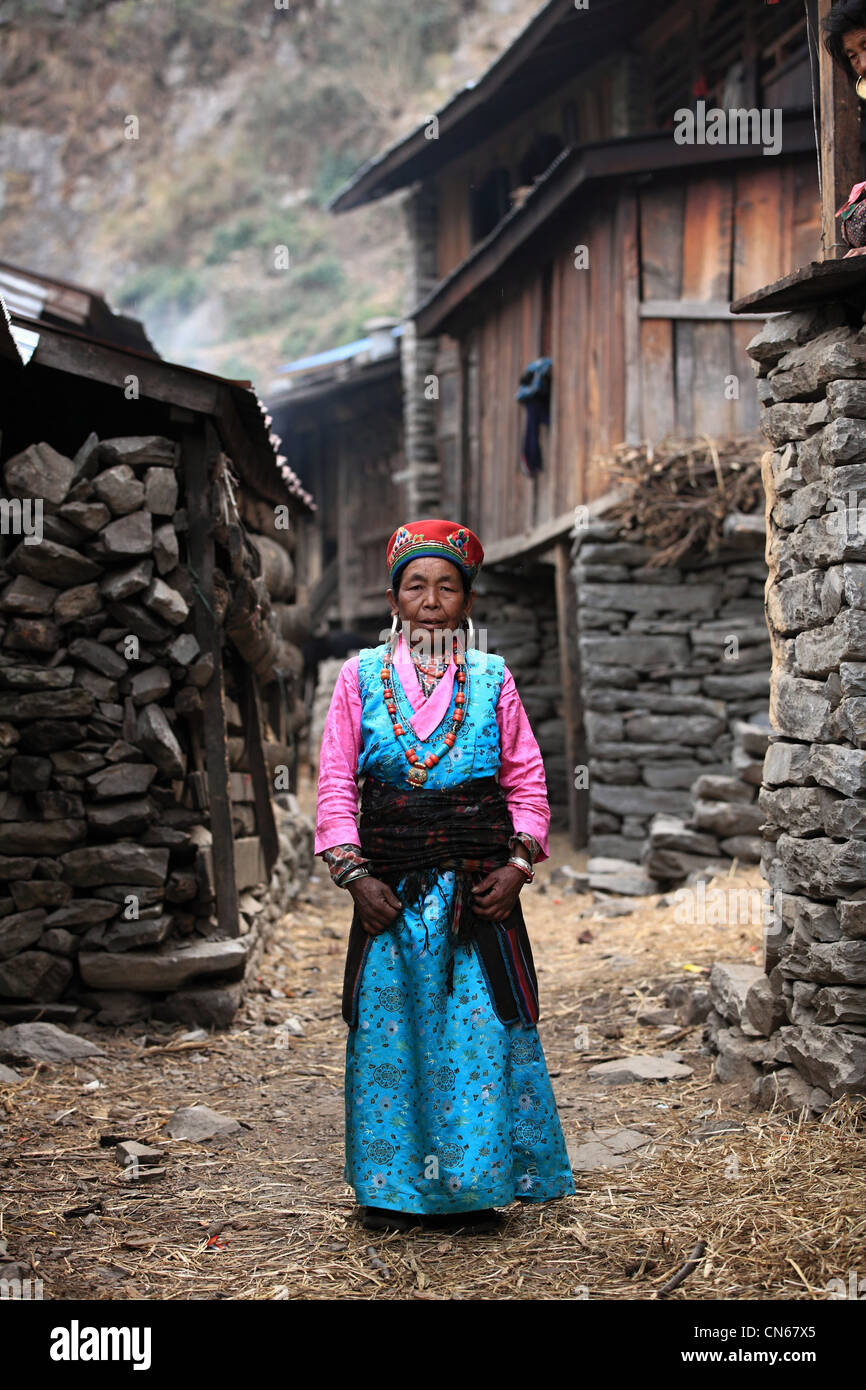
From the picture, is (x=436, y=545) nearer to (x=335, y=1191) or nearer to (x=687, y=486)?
(x=335, y=1191)

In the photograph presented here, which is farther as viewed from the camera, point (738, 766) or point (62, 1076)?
point (738, 766)

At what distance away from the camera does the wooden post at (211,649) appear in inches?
239

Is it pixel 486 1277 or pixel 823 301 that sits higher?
pixel 823 301

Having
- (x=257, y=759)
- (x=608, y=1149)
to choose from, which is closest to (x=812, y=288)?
(x=608, y=1149)

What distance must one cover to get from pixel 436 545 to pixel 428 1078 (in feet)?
5.00

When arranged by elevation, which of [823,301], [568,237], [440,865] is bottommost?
[440,865]

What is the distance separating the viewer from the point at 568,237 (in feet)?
36.6

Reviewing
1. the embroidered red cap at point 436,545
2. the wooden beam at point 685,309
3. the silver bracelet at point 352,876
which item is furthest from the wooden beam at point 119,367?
the wooden beam at point 685,309

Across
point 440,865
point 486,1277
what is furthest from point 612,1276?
point 440,865

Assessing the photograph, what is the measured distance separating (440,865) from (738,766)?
17.4ft

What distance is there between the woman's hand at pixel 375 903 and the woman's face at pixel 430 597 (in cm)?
74

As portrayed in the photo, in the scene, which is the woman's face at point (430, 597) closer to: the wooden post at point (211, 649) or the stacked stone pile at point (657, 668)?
the wooden post at point (211, 649)

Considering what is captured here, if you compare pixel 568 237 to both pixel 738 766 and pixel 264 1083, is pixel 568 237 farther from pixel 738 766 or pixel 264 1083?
pixel 264 1083

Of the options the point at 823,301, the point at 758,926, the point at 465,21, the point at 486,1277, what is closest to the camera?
the point at 486,1277
